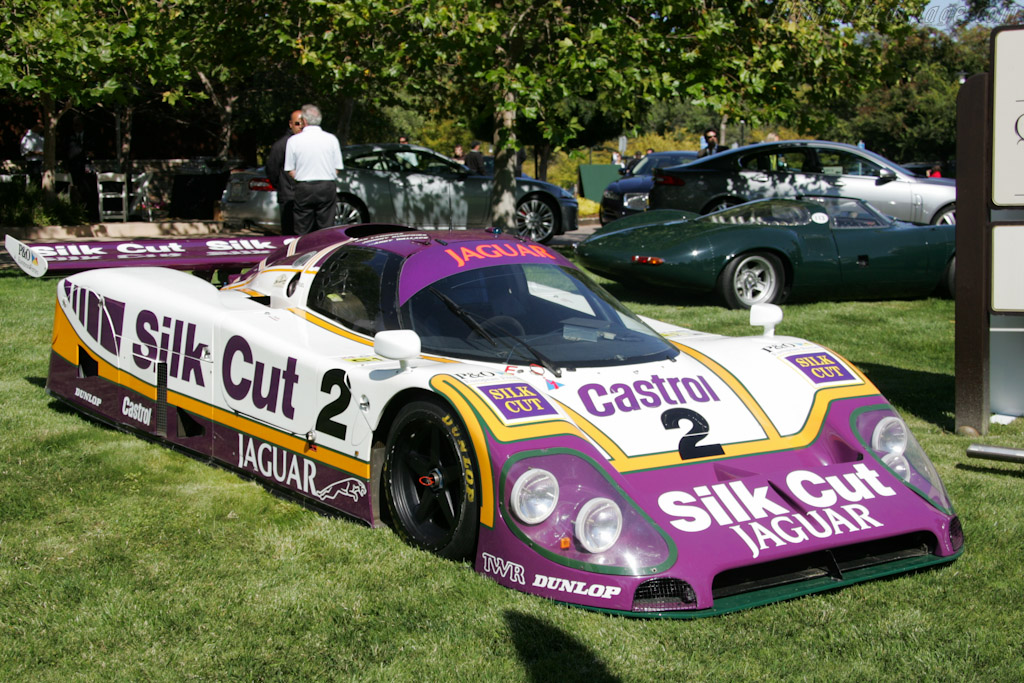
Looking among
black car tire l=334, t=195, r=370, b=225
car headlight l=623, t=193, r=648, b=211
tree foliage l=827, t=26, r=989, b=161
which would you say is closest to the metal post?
black car tire l=334, t=195, r=370, b=225

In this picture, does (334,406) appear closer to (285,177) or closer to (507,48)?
(285,177)

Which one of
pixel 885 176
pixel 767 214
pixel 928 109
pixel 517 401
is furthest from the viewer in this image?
pixel 928 109

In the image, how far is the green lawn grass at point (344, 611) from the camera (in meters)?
3.38

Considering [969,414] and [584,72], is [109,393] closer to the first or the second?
[969,414]

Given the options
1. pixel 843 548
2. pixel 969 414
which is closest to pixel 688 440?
pixel 843 548

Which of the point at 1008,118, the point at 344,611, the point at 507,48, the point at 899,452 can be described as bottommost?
the point at 344,611

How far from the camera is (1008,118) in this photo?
6469 mm

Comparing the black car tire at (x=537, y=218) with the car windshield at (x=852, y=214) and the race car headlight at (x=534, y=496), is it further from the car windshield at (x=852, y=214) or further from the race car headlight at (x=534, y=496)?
the race car headlight at (x=534, y=496)

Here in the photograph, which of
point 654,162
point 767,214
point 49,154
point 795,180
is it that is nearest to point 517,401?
point 767,214

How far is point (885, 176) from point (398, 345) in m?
11.2

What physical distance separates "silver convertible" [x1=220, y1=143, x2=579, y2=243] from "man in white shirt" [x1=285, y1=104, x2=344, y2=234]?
354cm

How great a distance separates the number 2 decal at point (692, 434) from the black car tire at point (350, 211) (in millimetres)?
9942

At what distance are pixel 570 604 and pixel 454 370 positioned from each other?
3.87 feet

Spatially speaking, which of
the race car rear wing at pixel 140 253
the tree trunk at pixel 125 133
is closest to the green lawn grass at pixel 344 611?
Answer: the race car rear wing at pixel 140 253
